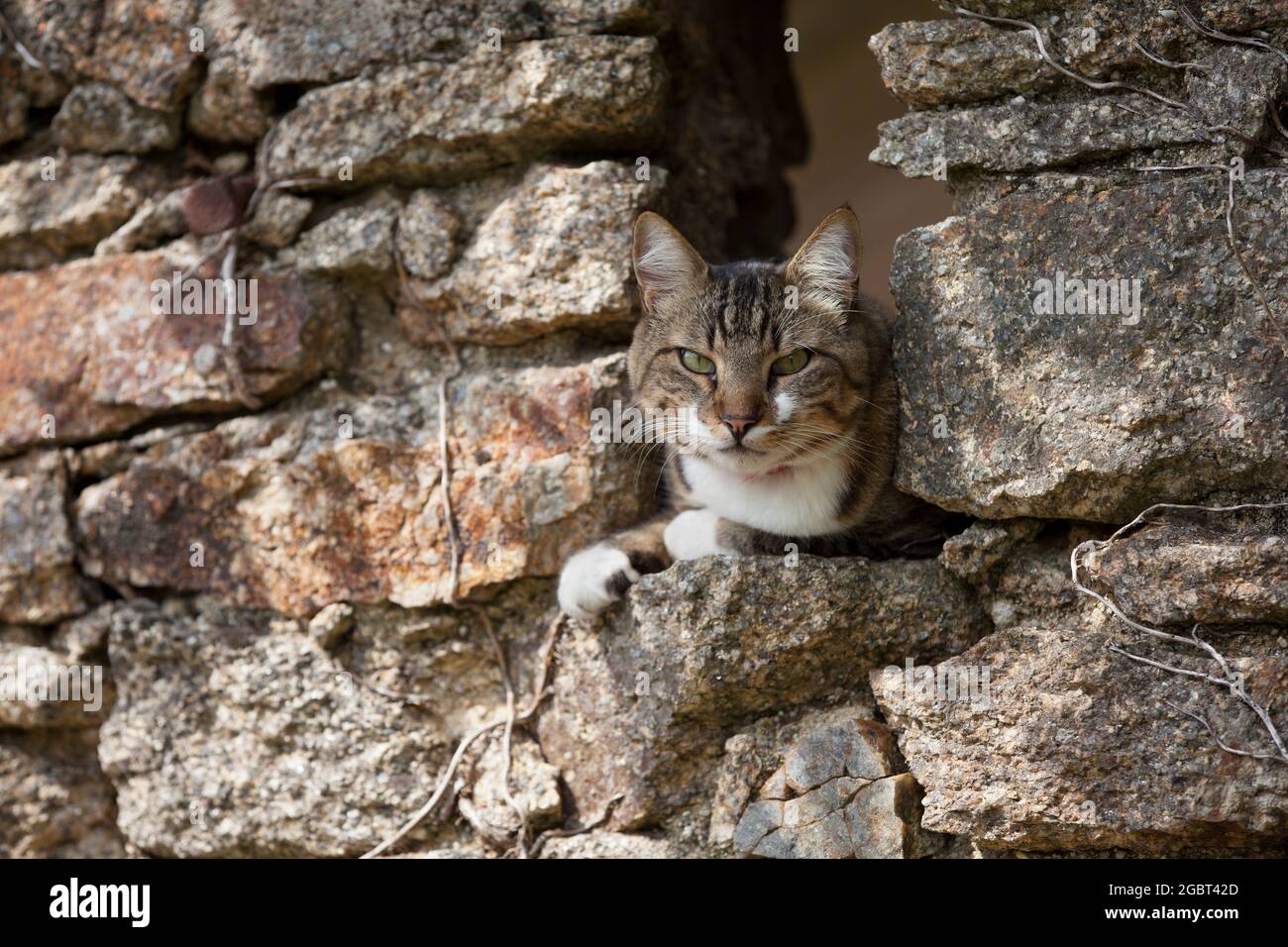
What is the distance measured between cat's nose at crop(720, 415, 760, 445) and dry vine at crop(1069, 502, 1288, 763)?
72 cm

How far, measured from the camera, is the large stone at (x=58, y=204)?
344cm

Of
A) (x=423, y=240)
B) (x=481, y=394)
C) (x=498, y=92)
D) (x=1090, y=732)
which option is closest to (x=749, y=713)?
(x=1090, y=732)

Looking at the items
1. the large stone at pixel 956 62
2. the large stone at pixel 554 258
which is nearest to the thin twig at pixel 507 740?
the large stone at pixel 554 258

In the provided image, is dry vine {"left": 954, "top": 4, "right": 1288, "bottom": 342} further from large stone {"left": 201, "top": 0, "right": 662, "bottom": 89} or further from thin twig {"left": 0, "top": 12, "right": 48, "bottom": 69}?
thin twig {"left": 0, "top": 12, "right": 48, "bottom": 69}

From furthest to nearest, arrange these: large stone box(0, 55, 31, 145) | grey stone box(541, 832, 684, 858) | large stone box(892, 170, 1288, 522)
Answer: large stone box(0, 55, 31, 145) < grey stone box(541, 832, 684, 858) < large stone box(892, 170, 1288, 522)

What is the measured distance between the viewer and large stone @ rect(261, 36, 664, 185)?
3002 millimetres

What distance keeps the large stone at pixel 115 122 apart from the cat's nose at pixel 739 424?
1.80m

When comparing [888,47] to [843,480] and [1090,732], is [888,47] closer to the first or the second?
[843,480]

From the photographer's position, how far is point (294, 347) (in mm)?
3188

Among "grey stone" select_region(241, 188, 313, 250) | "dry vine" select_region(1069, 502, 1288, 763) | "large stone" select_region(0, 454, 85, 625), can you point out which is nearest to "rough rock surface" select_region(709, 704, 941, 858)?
"dry vine" select_region(1069, 502, 1288, 763)

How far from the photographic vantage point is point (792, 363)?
113 inches

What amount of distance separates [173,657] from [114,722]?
267 mm

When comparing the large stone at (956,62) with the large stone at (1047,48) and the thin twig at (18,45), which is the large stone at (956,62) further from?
the thin twig at (18,45)

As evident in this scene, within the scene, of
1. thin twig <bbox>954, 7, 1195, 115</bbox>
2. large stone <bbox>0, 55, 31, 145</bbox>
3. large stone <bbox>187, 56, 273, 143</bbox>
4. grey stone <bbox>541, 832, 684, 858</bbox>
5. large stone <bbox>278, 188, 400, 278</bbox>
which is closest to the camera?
thin twig <bbox>954, 7, 1195, 115</bbox>
